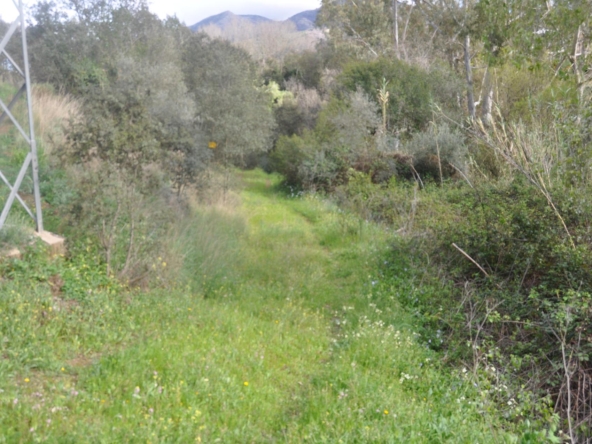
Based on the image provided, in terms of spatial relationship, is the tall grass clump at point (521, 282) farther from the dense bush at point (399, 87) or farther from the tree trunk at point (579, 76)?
the dense bush at point (399, 87)

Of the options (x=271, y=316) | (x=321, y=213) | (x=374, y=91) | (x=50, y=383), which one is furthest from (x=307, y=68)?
(x=50, y=383)

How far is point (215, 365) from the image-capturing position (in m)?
4.64

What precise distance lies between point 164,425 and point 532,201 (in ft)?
17.8

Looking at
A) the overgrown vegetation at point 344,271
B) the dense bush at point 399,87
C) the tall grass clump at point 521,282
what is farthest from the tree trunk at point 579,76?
the dense bush at point 399,87

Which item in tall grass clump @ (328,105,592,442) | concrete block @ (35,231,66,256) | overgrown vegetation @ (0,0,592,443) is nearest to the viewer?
overgrown vegetation @ (0,0,592,443)

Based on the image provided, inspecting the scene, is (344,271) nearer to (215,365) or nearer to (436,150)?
(215,365)

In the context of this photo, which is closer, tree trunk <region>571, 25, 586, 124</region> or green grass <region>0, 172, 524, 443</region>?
green grass <region>0, 172, 524, 443</region>

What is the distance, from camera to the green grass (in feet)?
12.4

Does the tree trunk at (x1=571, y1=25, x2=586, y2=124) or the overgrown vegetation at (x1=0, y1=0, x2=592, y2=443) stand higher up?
the tree trunk at (x1=571, y1=25, x2=586, y2=124)

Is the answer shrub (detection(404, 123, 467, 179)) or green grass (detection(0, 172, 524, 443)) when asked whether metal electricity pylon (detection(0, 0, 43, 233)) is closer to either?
green grass (detection(0, 172, 524, 443))

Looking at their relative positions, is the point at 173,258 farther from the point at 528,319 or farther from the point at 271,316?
the point at 528,319

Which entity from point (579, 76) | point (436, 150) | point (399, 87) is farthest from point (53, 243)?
point (399, 87)

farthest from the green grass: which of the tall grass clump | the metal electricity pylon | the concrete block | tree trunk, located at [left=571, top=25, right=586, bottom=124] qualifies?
tree trunk, located at [left=571, top=25, right=586, bottom=124]

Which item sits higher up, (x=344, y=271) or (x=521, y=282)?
(x=521, y=282)
